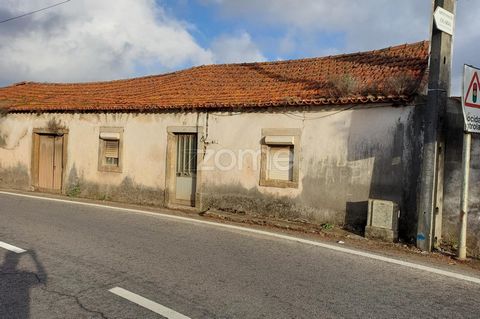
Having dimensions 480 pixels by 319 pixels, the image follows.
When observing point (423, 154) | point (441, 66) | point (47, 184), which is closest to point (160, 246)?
point (423, 154)

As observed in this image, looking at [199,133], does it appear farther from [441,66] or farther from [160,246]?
[441,66]

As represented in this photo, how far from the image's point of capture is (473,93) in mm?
6859

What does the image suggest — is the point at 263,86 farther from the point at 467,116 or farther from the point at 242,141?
the point at 467,116

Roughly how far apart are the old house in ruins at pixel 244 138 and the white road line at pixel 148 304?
5.64 metres

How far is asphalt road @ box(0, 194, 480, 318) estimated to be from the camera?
4.32m

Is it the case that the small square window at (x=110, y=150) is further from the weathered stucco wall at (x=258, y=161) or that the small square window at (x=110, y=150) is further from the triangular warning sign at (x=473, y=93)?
the triangular warning sign at (x=473, y=93)

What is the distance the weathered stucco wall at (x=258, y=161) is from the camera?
8570 mm

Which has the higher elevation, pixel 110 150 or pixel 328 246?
pixel 110 150

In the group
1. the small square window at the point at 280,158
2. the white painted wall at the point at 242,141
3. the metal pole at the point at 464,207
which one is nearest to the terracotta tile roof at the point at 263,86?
the white painted wall at the point at 242,141

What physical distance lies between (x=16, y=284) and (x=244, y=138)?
6.82 m

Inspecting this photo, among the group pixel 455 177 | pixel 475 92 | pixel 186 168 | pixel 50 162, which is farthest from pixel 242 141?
pixel 50 162

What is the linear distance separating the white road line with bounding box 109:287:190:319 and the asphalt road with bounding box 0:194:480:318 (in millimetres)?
48

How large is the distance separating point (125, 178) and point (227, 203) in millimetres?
3909

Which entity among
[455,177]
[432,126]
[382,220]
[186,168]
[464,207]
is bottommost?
[382,220]
